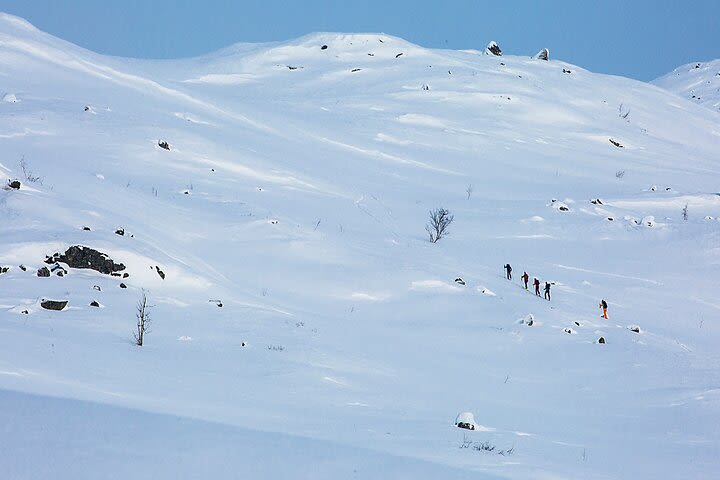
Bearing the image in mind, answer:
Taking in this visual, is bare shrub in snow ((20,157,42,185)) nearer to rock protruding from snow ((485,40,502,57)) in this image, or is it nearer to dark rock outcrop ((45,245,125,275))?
dark rock outcrop ((45,245,125,275))

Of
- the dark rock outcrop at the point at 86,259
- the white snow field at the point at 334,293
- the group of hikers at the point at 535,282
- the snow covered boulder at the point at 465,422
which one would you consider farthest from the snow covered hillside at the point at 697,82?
the snow covered boulder at the point at 465,422

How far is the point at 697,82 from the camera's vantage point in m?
136

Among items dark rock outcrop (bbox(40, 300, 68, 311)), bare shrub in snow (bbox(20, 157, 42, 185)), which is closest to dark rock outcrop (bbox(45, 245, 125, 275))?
dark rock outcrop (bbox(40, 300, 68, 311))

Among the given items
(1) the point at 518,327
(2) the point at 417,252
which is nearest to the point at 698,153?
(2) the point at 417,252

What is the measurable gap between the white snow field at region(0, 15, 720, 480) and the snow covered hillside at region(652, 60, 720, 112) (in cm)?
8240

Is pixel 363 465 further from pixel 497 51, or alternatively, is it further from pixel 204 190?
pixel 497 51

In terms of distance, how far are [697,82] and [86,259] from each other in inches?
5572

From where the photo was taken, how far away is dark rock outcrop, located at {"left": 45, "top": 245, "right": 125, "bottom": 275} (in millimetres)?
15477

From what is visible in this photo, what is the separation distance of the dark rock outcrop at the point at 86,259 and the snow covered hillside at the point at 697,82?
114 meters

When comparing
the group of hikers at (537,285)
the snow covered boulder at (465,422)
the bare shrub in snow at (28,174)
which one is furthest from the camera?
the group of hikers at (537,285)

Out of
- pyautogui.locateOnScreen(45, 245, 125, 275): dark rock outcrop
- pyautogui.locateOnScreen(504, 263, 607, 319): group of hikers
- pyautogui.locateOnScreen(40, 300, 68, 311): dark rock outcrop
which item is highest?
pyautogui.locateOnScreen(504, 263, 607, 319): group of hikers

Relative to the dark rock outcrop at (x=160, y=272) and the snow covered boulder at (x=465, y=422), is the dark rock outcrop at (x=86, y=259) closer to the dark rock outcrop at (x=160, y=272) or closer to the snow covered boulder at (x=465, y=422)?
the dark rock outcrop at (x=160, y=272)

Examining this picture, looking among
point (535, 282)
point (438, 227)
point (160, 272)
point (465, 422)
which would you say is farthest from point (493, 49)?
point (465, 422)

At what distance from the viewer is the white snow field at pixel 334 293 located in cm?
753
